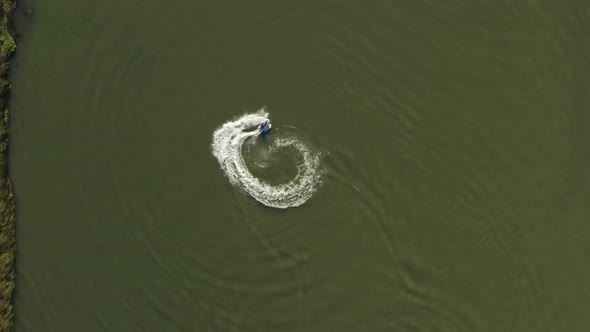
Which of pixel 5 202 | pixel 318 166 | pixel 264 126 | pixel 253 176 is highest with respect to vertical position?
pixel 264 126

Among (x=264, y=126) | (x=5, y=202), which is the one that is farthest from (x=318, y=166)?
(x=5, y=202)

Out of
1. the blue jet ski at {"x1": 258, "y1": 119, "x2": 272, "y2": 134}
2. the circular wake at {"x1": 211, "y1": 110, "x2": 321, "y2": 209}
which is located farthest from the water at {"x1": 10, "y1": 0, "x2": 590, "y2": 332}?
the blue jet ski at {"x1": 258, "y1": 119, "x2": 272, "y2": 134}

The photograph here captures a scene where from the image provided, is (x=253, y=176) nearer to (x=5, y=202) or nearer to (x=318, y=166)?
(x=318, y=166)

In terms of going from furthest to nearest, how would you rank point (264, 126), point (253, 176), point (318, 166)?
1. point (253, 176)
2. point (318, 166)
3. point (264, 126)

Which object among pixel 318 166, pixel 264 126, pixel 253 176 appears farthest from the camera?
pixel 253 176

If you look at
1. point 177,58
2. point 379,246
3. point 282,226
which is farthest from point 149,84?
point 379,246

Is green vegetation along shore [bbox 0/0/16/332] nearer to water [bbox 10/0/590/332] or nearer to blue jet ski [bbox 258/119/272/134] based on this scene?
water [bbox 10/0/590/332]

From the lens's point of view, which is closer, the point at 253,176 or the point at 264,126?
the point at 264,126

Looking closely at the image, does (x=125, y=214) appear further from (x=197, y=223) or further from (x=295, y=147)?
(x=295, y=147)

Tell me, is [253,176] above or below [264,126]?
below
